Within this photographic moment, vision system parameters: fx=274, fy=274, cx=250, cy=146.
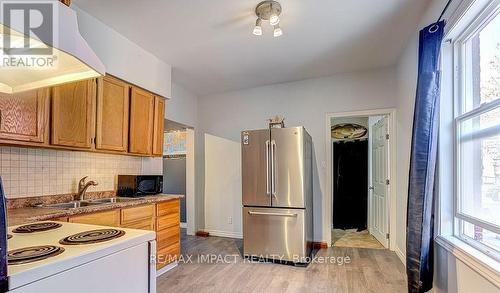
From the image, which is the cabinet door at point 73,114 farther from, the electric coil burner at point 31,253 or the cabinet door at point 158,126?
the electric coil burner at point 31,253

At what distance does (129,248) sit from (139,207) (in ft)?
5.64

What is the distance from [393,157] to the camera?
3.82 meters

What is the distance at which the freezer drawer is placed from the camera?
3225 mm

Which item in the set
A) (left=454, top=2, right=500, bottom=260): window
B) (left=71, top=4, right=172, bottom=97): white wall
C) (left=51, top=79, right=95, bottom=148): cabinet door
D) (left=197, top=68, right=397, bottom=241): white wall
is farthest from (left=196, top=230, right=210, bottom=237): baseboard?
(left=454, top=2, right=500, bottom=260): window

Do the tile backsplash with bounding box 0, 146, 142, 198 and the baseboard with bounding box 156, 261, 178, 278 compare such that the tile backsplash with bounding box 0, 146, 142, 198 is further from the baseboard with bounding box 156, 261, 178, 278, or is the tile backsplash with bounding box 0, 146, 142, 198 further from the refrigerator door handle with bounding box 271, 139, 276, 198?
Result: the refrigerator door handle with bounding box 271, 139, 276, 198

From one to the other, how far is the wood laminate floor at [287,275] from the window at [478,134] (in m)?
1.20

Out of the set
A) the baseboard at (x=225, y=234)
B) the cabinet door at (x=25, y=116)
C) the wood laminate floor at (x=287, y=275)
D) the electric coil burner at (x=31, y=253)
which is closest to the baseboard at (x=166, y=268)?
the wood laminate floor at (x=287, y=275)

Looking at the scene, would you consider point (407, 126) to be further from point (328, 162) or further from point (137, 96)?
point (137, 96)

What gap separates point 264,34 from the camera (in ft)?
9.39

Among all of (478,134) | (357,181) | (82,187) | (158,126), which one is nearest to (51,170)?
(82,187)

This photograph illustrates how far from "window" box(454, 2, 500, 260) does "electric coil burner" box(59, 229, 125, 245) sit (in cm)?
203

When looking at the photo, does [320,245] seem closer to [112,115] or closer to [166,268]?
[166,268]

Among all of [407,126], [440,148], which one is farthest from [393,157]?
[440,148]

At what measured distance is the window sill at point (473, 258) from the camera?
1447 mm
